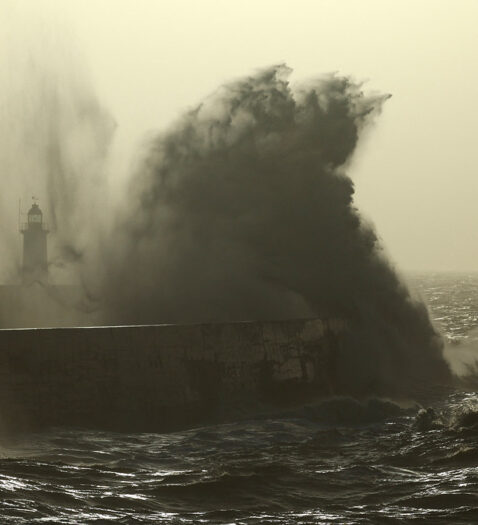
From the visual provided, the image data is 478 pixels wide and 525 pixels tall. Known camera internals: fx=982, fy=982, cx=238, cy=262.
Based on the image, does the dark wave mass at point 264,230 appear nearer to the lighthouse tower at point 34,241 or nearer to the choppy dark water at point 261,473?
the choppy dark water at point 261,473

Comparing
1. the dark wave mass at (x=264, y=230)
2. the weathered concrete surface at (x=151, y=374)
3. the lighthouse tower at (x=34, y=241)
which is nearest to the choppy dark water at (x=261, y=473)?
the weathered concrete surface at (x=151, y=374)

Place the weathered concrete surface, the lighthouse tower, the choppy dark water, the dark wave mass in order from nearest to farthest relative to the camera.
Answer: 1. the choppy dark water
2. the weathered concrete surface
3. the dark wave mass
4. the lighthouse tower

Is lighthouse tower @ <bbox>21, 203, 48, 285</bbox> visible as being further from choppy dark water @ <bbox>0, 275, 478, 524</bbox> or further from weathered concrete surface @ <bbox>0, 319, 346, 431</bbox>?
choppy dark water @ <bbox>0, 275, 478, 524</bbox>

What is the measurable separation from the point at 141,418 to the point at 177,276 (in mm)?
5132

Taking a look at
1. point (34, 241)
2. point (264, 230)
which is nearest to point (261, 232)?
point (264, 230)

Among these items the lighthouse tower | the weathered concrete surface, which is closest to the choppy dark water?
the weathered concrete surface

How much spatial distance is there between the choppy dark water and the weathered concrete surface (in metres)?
0.45

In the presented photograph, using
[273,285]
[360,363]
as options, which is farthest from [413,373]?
[273,285]

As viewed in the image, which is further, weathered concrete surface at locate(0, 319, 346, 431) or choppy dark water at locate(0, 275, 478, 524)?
weathered concrete surface at locate(0, 319, 346, 431)

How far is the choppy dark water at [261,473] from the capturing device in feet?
24.6

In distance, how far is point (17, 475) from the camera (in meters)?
8.55

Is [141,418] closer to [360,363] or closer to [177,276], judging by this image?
[360,363]

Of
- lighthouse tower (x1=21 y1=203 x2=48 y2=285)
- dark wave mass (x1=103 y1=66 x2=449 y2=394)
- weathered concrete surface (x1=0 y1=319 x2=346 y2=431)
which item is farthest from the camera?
lighthouse tower (x1=21 y1=203 x2=48 y2=285)

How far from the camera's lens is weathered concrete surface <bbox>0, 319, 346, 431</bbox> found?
434 inches
